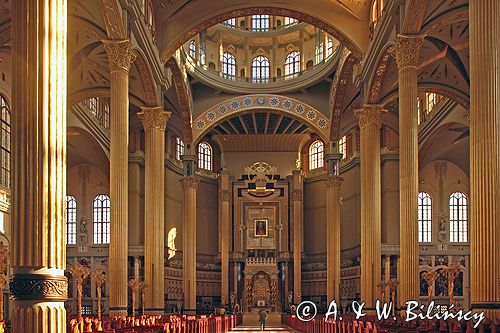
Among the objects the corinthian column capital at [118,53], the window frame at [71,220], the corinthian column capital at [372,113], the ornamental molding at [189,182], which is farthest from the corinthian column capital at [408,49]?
the window frame at [71,220]

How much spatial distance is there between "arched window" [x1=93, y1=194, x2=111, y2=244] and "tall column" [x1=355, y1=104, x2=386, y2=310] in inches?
780

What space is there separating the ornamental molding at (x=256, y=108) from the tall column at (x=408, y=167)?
2229 cm

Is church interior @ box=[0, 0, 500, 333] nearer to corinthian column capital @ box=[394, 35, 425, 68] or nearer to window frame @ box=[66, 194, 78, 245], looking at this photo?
corinthian column capital @ box=[394, 35, 425, 68]

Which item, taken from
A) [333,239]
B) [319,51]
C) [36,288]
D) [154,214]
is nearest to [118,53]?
[154,214]

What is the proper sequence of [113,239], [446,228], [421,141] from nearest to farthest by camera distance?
[113,239], [421,141], [446,228]

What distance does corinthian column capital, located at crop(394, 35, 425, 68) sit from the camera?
23.8m

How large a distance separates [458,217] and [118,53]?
2751 cm

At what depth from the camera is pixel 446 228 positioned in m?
44.2

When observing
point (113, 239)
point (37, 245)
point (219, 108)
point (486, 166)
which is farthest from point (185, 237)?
point (37, 245)

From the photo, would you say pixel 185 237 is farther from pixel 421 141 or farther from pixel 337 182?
pixel 421 141

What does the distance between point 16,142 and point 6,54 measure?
19.0 m

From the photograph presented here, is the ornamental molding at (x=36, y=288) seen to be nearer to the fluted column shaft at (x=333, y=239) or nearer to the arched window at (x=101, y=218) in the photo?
the fluted column shaft at (x=333, y=239)

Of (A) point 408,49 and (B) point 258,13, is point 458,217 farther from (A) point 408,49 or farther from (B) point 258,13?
(A) point 408,49

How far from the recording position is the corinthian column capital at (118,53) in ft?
79.0
